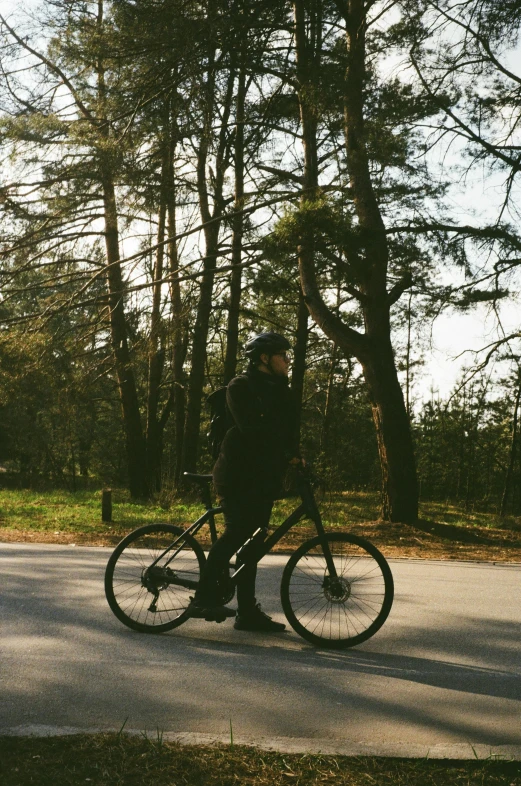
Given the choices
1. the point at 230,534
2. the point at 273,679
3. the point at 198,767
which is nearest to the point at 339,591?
the point at 230,534

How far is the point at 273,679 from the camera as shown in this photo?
4535 millimetres

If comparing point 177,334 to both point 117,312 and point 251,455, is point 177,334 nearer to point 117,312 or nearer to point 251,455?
point 117,312

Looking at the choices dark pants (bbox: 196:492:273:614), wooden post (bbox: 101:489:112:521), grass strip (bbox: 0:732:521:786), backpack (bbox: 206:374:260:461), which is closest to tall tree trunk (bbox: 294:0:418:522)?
wooden post (bbox: 101:489:112:521)

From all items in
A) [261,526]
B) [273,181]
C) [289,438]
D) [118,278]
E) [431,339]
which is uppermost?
[273,181]

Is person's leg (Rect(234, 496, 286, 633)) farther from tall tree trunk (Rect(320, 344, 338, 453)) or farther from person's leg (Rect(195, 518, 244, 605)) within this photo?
tall tree trunk (Rect(320, 344, 338, 453))

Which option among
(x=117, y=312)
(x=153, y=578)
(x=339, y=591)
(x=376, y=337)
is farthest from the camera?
(x=117, y=312)

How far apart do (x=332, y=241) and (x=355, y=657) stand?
837 cm

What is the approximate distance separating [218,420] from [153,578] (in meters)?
1.17

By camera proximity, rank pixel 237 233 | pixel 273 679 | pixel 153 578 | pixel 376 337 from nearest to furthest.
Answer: pixel 273 679, pixel 153 578, pixel 376 337, pixel 237 233

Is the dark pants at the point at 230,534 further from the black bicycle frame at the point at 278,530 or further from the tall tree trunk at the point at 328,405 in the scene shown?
the tall tree trunk at the point at 328,405

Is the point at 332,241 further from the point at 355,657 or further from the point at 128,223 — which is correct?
the point at 355,657

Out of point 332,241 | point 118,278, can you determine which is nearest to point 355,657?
point 332,241

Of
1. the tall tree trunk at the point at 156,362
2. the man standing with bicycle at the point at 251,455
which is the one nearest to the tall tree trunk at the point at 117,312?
the tall tree trunk at the point at 156,362

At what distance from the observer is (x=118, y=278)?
18.8 meters
